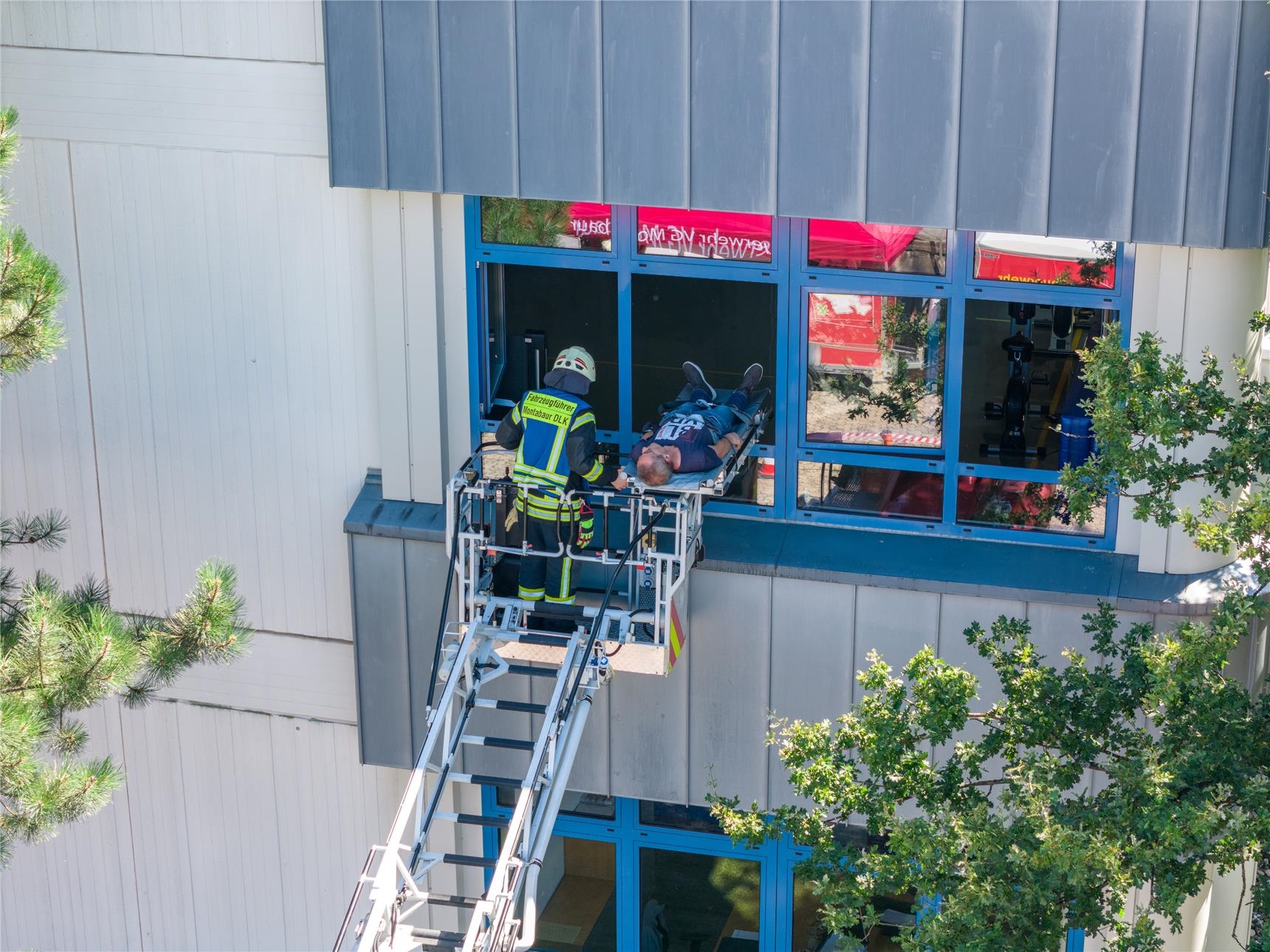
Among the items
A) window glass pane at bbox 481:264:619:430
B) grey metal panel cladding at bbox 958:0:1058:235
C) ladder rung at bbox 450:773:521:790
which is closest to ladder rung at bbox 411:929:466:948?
ladder rung at bbox 450:773:521:790

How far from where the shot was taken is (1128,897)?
437 inches

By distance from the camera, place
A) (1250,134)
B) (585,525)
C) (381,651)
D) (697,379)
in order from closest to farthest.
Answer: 1. (1250,134)
2. (585,525)
3. (697,379)
4. (381,651)

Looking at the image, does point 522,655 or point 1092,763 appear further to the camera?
point 522,655

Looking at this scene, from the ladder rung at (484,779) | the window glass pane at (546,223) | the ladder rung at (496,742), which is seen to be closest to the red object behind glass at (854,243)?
the window glass pane at (546,223)

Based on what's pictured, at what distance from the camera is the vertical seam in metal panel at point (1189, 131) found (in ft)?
30.5

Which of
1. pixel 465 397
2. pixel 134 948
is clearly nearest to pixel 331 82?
pixel 465 397

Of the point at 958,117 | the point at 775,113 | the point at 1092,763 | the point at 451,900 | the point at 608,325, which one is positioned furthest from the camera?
the point at 608,325

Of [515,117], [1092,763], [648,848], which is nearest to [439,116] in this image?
[515,117]

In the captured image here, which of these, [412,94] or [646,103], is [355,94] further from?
[646,103]

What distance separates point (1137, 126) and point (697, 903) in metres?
6.77

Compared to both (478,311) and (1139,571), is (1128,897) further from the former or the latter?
(478,311)

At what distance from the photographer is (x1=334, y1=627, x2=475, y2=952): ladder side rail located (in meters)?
8.98

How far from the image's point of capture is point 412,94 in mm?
10859

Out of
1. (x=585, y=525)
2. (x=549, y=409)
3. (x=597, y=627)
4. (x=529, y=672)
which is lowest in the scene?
(x=529, y=672)
